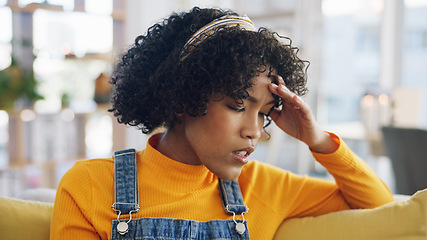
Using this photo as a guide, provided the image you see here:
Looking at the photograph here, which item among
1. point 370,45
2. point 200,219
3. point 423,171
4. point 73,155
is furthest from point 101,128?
point 370,45

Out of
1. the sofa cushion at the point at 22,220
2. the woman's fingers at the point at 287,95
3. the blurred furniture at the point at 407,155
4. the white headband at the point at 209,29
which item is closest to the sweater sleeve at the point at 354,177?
the woman's fingers at the point at 287,95

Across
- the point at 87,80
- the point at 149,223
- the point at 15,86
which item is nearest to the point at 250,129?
the point at 149,223

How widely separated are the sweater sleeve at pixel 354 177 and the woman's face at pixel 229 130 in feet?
0.88

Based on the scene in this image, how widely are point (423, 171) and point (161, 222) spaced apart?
1803 mm

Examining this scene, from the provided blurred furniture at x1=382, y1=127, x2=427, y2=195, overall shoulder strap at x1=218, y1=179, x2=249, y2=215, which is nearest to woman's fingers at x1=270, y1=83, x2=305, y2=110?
overall shoulder strap at x1=218, y1=179, x2=249, y2=215

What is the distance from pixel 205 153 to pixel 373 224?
0.44 m

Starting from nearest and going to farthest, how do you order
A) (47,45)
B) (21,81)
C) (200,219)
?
1. (200,219)
2. (21,81)
3. (47,45)

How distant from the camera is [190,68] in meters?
0.96

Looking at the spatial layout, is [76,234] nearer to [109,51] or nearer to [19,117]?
[19,117]

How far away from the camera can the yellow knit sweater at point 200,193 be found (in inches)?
38.6

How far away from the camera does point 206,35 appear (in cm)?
98

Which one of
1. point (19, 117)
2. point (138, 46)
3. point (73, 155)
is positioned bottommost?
point (73, 155)

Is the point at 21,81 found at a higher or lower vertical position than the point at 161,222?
higher

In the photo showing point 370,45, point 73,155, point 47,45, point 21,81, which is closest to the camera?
point 21,81
